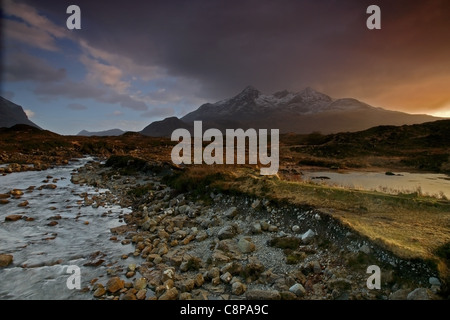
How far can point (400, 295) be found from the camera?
21.2 feet

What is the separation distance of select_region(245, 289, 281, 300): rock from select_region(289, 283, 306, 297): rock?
463mm

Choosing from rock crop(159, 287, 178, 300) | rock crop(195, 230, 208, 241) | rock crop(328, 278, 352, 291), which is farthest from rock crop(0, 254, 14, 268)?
rock crop(328, 278, 352, 291)

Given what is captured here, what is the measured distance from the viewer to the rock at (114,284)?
8.12 metres

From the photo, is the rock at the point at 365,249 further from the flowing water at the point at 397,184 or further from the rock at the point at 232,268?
the flowing water at the point at 397,184

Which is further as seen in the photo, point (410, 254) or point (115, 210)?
point (115, 210)

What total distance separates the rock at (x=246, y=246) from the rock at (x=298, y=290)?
2770mm

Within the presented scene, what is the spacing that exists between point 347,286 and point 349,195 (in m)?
6.48

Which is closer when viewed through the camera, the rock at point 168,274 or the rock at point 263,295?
the rock at point 263,295

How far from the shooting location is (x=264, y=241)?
10.7 m

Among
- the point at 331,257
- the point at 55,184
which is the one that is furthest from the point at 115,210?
the point at 331,257

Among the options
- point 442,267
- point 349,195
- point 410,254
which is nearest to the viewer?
point 442,267

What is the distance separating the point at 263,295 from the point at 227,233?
14.5 feet

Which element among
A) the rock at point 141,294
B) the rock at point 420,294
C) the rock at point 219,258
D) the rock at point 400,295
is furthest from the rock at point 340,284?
the rock at point 141,294

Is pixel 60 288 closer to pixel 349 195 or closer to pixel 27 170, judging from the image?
pixel 349 195
